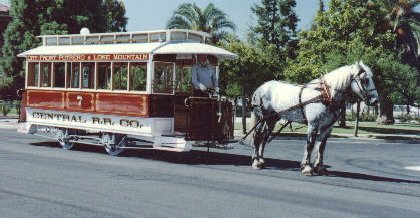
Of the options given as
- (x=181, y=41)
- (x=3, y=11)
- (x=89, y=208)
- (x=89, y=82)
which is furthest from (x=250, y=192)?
(x=3, y=11)

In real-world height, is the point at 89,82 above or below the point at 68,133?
above

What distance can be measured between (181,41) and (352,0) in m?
27.5

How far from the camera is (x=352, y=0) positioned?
3909 centimetres

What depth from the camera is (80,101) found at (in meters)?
15.9

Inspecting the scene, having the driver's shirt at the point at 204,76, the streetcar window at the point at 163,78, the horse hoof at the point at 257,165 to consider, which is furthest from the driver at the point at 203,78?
the horse hoof at the point at 257,165

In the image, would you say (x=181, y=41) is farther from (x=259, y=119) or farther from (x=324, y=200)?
(x=324, y=200)

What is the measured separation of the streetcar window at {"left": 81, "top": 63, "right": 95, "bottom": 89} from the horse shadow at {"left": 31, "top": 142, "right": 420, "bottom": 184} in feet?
6.76

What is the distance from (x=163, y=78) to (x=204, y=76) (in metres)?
1.16

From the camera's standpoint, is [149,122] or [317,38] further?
[317,38]

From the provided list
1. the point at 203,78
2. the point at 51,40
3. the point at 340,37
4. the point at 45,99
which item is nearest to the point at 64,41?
the point at 51,40

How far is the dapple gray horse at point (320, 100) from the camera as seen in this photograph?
11.7 meters

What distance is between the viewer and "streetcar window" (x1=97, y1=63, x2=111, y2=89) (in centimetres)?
1548

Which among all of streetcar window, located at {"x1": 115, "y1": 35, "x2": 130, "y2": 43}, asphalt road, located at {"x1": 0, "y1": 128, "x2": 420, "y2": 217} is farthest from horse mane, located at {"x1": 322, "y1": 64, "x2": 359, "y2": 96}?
streetcar window, located at {"x1": 115, "y1": 35, "x2": 130, "y2": 43}

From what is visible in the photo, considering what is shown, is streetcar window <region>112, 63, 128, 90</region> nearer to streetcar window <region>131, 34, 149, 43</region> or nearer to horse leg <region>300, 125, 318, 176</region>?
streetcar window <region>131, 34, 149, 43</region>
